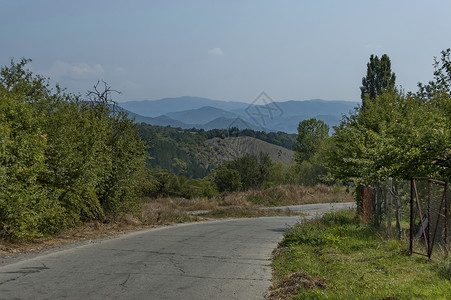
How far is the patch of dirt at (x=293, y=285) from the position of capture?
7.88 meters

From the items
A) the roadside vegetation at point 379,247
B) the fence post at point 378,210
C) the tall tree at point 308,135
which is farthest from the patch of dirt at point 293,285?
the tall tree at point 308,135

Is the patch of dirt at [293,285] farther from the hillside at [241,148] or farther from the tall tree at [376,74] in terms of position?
the hillside at [241,148]

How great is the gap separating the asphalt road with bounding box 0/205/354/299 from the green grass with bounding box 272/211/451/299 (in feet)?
2.30

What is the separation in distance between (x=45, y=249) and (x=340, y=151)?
551 inches

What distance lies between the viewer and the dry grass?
15231 mm

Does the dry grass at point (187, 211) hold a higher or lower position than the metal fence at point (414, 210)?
lower

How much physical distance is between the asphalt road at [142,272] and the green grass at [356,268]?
27.6 inches

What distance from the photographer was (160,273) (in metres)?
9.67

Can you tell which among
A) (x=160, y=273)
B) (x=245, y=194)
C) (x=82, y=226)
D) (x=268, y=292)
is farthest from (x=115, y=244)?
(x=245, y=194)

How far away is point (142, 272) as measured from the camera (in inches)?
381

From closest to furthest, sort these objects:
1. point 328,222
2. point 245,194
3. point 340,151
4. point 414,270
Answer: point 414,270, point 328,222, point 340,151, point 245,194

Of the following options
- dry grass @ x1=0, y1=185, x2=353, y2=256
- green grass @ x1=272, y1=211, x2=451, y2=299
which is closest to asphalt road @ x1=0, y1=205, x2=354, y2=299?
green grass @ x1=272, y1=211, x2=451, y2=299

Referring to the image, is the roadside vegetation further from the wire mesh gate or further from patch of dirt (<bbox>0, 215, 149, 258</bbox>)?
patch of dirt (<bbox>0, 215, 149, 258</bbox>)

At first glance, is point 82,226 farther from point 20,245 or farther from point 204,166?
point 204,166
